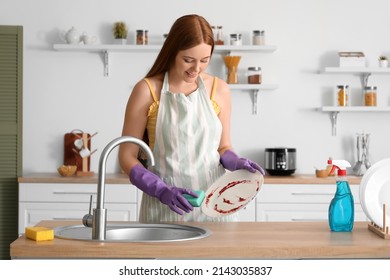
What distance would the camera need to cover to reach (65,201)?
4832 millimetres

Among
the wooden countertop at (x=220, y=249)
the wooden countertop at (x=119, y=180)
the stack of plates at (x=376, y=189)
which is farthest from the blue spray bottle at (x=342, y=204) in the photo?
the wooden countertop at (x=119, y=180)

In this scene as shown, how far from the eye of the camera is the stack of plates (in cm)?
247

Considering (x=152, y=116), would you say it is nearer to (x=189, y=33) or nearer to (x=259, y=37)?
(x=189, y=33)

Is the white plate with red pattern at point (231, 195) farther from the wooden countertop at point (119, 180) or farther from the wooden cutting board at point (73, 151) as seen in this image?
the wooden cutting board at point (73, 151)

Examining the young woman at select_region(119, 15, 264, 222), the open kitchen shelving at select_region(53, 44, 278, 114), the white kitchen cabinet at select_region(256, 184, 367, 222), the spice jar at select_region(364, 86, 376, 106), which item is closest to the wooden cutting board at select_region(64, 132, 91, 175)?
the open kitchen shelving at select_region(53, 44, 278, 114)

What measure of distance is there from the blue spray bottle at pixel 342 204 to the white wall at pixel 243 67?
285 centimetres

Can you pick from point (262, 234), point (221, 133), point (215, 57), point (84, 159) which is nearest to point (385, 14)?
point (215, 57)

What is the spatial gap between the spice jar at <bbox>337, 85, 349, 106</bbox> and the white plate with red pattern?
9.35ft

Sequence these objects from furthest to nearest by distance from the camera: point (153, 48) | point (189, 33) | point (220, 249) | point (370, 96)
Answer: point (370, 96), point (153, 48), point (189, 33), point (220, 249)

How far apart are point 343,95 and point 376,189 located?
9.26 ft

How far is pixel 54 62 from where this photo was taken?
529 cm

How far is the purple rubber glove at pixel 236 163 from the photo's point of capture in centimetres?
253

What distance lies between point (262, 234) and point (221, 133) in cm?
69

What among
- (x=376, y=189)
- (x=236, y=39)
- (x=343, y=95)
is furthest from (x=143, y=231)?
(x=343, y=95)
